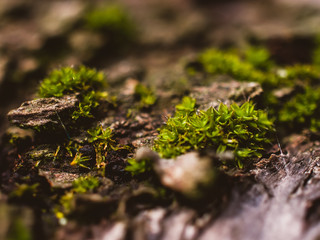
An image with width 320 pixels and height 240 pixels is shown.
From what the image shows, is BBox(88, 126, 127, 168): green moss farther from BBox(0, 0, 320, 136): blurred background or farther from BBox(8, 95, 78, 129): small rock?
BBox(0, 0, 320, 136): blurred background

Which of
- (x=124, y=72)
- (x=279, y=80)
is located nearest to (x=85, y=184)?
(x=124, y=72)

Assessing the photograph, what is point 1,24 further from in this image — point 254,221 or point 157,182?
point 254,221

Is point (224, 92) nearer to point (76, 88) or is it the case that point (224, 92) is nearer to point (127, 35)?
point (76, 88)

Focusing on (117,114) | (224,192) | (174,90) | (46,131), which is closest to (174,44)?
(174,90)

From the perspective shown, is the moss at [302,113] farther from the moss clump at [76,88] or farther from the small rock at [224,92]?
the moss clump at [76,88]

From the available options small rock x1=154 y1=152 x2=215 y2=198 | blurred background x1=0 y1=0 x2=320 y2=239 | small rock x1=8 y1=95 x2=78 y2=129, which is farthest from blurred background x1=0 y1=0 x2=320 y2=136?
small rock x1=154 y1=152 x2=215 y2=198
